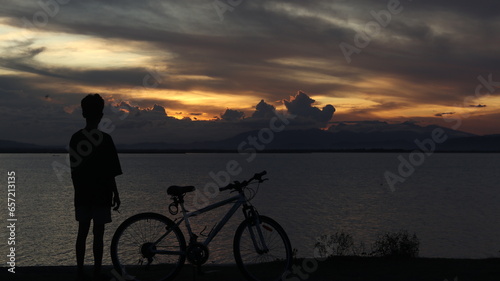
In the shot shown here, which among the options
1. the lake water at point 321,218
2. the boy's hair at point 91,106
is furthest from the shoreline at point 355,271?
the lake water at point 321,218

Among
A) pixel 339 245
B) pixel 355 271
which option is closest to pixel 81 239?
pixel 355 271

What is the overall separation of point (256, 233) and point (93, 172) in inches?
95.4

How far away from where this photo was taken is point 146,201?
206ft

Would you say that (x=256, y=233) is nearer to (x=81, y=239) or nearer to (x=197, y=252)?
(x=197, y=252)

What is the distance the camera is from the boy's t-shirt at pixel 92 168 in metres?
7.03

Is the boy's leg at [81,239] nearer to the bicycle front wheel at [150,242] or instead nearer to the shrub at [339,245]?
the bicycle front wheel at [150,242]

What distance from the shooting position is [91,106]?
7094 mm

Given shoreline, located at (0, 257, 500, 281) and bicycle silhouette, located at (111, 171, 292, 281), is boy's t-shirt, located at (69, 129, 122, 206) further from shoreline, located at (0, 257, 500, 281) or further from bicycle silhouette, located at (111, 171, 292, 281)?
shoreline, located at (0, 257, 500, 281)

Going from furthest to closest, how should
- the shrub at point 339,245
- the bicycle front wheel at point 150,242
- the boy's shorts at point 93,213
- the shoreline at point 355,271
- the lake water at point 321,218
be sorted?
1. the lake water at point 321,218
2. the shrub at point 339,245
3. the shoreline at point 355,271
4. the bicycle front wheel at point 150,242
5. the boy's shorts at point 93,213

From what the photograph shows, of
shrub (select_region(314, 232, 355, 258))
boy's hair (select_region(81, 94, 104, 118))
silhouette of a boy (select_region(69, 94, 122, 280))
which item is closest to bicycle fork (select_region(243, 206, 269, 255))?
silhouette of a boy (select_region(69, 94, 122, 280))

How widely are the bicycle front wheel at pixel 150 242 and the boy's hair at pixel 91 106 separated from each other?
157 cm

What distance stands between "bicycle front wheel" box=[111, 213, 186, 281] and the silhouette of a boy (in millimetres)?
379

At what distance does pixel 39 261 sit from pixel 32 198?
4290cm

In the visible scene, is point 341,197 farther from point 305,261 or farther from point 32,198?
point 305,261
